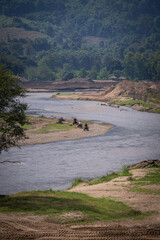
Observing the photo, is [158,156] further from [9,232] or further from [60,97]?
[60,97]

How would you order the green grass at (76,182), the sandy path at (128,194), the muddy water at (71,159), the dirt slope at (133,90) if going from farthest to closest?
the dirt slope at (133,90) < the muddy water at (71,159) < the green grass at (76,182) < the sandy path at (128,194)

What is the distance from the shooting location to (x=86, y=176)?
42.5 m

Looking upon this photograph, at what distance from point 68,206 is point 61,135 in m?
46.3

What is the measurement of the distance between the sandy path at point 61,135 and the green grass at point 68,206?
35429mm

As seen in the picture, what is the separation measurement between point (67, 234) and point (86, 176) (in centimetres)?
2266

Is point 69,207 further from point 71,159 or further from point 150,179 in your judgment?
point 71,159

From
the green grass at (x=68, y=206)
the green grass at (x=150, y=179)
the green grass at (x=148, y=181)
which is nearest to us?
the green grass at (x=68, y=206)

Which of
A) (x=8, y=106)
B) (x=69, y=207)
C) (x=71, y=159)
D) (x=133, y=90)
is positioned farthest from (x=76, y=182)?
(x=133, y=90)

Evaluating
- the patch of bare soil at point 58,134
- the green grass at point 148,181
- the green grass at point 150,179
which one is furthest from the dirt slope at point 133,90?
the green grass at point 148,181

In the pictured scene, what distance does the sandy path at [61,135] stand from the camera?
65375 mm

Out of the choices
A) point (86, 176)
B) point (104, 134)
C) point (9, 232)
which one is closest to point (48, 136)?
point (104, 134)

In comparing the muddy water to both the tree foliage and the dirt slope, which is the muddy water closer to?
the tree foliage

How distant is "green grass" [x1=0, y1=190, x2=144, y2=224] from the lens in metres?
23.7

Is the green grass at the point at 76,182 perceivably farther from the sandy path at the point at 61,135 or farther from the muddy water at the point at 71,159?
the sandy path at the point at 61,135
